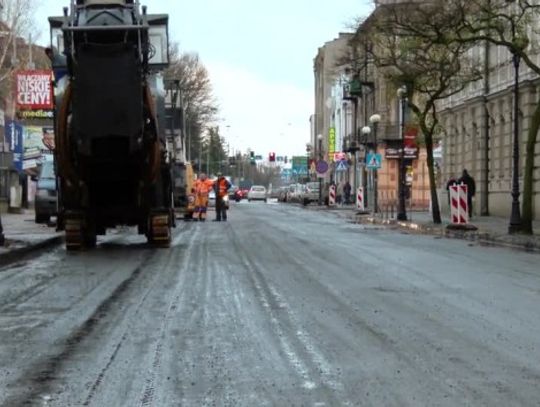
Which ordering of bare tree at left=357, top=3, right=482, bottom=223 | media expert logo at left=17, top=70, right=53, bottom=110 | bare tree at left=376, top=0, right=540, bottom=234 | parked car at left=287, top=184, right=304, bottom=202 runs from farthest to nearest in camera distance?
parked car at left=287, top=184, right=304, bottom=202
media expert logo at left=17, top=70, right=53, bottom=110
bare tree at left=357, top=3, right=482, bottom=223
bare tree at left=376, top=0, right=540, bottom=234

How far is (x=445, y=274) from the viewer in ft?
45.8

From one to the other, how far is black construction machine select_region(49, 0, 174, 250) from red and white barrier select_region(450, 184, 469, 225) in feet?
40.2

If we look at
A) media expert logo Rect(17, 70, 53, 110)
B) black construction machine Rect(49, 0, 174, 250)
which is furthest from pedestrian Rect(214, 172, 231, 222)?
black construction machine Rect(49, 0, 174, 250)

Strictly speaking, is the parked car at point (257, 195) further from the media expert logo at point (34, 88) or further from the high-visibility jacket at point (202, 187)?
the high-visibility jacket at point (202, 187)

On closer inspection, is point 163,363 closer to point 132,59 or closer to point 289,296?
point 289,296

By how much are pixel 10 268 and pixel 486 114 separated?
89.6ft

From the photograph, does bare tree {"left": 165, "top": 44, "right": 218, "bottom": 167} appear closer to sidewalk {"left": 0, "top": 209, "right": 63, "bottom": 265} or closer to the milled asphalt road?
sidewalk {"left": 0, "top": 209, "right": 63, "bottom": 265}

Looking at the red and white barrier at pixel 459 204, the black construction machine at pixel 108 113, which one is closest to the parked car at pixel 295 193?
the red and white barrier at pixel 459 204

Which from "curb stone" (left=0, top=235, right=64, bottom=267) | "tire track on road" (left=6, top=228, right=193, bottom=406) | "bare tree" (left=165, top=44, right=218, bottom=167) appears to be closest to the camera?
"tire track on road" (left=6, top=228, right=193, bottom=406)

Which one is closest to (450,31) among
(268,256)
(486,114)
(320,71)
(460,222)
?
(460,222)

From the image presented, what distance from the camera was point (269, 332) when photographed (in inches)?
333

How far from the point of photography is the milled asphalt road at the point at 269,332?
20.4 feet

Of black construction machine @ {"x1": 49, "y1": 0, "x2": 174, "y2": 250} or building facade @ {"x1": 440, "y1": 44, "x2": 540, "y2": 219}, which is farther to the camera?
building facade @ {"x1": 440, "y1": 44, "x2": 540, "y2": 219}

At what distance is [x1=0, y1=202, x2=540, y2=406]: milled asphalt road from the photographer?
6.21m
